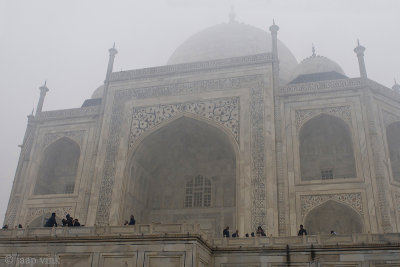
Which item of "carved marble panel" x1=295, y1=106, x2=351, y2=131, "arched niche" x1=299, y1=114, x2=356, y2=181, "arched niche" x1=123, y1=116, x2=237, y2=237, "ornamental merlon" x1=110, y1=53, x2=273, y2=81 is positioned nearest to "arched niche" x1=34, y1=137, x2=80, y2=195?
"arched niche" x1=123, y1=116, x2=237, y2=237

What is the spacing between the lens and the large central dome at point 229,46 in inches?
784

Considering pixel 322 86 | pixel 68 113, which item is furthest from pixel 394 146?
pixel 68 113

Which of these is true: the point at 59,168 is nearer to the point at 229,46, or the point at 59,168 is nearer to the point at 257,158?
the point at 257,158

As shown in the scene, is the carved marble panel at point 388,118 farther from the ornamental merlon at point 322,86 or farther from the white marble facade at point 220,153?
the ornamental merlon at point 322,86

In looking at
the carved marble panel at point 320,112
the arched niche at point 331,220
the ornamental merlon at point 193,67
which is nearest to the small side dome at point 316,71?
the ornamental merlon at point 193,67

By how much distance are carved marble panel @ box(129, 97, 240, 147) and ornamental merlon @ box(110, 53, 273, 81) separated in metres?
1.36

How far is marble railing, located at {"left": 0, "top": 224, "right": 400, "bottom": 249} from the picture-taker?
8.89 metres

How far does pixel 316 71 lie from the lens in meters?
16.7

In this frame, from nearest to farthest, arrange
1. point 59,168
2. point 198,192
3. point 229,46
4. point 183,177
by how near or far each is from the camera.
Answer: point 198,192 < point 183,177 < point 59,168 < point 229,46

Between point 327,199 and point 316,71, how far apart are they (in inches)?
240

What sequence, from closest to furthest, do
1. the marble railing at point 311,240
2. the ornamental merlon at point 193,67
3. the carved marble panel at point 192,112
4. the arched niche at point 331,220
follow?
the marble railing at point 311,240
the arched niche at point 331,220
the carved marble panel at point 192,112
the ornamental merlon at point 193,67

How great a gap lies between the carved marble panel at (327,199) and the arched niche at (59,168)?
8.62 metres

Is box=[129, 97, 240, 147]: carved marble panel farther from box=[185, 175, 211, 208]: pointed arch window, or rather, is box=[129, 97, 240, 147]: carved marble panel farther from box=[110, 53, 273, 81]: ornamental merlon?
box=[185, 175, 211, 208]: pointed arch window

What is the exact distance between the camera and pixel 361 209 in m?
12.1
